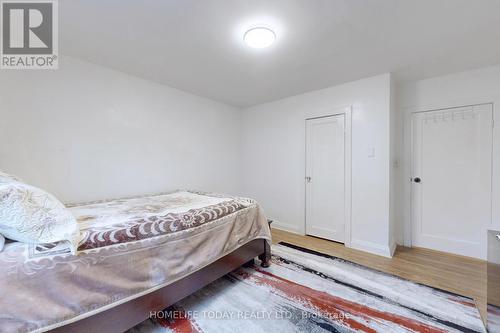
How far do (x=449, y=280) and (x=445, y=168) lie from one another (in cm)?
140

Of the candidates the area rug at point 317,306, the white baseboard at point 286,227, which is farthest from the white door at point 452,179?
the white baseboard at point 286,227

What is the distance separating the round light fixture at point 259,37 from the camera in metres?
1.75

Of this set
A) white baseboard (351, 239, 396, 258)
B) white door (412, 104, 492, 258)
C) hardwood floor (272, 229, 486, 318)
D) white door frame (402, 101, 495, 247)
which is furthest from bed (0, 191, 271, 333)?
white door (412, 104, 492, 258)

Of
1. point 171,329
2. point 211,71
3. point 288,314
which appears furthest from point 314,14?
point 171,329

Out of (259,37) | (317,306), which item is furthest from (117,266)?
(259,37)

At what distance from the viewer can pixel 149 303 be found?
136 centimetres

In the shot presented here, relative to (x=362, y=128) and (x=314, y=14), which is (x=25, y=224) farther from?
(x=362, y=128)

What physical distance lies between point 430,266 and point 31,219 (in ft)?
11.4

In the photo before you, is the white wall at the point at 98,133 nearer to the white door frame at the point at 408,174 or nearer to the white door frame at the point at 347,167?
the white door frame at the point at 347,167

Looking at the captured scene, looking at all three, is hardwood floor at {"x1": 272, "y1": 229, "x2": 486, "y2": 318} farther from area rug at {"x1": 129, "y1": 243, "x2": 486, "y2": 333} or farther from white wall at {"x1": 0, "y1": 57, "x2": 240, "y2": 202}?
white wall at {"x1": 0, "y1": 57, "x2": 240, "y2": 202}

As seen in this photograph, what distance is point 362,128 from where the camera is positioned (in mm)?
2830

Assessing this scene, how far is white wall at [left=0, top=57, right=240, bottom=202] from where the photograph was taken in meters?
1.98

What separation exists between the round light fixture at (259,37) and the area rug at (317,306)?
222 centimetres
